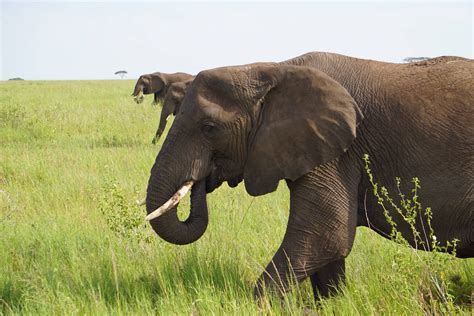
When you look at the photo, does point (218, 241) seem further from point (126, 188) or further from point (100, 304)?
point (126, 188)

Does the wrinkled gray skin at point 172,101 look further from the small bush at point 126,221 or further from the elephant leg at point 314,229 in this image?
the elephant leg at point 314,229

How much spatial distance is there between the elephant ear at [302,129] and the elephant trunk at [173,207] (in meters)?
0.37

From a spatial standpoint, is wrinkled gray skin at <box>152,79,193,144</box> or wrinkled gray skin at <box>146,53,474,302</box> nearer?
wrinkled gray skin at <box>146,53,474,302</box>

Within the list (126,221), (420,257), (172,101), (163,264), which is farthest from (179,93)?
(420,257)

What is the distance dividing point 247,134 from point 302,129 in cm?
37

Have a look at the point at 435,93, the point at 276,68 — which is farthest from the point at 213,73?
the point at 435,93

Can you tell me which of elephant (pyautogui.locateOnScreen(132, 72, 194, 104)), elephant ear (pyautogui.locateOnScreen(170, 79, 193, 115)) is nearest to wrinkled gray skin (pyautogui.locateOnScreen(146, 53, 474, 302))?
elephant ear (pyautogui.locateOnScreen(170, 79, 193, 115))

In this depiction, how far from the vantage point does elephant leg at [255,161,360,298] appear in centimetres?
388

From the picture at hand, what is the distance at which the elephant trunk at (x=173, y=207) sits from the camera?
4.00 metres

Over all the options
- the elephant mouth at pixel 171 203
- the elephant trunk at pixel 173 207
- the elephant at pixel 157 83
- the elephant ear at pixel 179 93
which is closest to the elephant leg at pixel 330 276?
the elephant trunk at pixel 173 207

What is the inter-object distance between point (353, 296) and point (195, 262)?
1145mm

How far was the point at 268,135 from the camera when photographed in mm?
3949

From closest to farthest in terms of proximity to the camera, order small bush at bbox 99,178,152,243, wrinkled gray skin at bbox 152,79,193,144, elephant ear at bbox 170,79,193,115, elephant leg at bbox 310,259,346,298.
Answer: elephant leg at bbox 310,259,346,298
small bush at bbox 99,178,152,243
wrinkled gray skin at bbox 152,79,193,144
elephant ear at bbox 170,79,193,115

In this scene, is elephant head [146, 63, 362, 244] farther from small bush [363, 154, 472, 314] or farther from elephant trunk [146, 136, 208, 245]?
small bush [363, 154, 472, 314]
